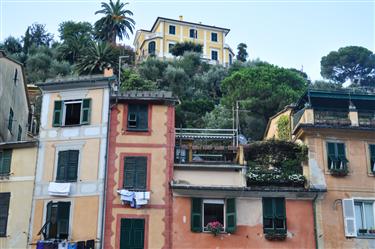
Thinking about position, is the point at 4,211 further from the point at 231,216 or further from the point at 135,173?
the point at 231,216

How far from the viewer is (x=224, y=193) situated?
24297mm

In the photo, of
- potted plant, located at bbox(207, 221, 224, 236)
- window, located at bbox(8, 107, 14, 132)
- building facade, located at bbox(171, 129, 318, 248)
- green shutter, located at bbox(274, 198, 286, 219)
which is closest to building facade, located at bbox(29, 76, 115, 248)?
building facade, located at bbox(171, 129, 318, 248)

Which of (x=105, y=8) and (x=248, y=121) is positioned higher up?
(x=105, y=8)

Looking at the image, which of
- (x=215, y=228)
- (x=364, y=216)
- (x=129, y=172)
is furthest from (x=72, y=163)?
(x=364, y=216)

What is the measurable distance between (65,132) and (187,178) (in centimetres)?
642

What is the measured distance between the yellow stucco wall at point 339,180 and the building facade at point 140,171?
700cm

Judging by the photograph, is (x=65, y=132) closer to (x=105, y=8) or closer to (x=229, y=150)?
(x=229, y=150)

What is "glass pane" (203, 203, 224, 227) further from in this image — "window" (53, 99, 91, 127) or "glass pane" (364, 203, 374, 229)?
"window" (53, 99, 91, 127)

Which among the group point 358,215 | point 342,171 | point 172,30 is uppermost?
point 172,30

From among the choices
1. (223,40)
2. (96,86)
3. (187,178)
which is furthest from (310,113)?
(223,40)

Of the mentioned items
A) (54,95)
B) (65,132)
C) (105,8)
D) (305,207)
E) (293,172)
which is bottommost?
(305,207)

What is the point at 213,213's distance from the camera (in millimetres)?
24578

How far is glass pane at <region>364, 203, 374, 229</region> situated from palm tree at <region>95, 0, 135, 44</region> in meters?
53.8

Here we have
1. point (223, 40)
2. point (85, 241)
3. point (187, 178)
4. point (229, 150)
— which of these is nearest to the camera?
point (85, 241)
